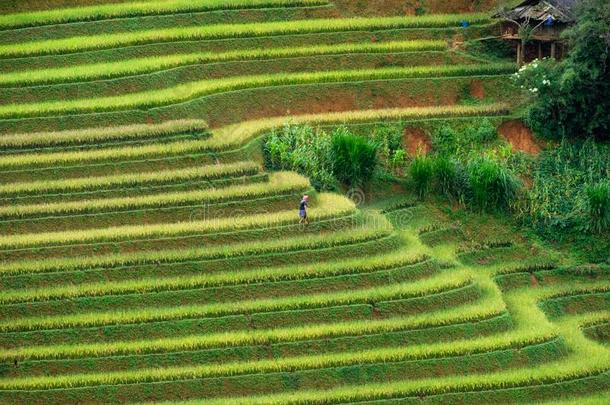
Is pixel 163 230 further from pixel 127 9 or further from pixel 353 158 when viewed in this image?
pixel 127 9

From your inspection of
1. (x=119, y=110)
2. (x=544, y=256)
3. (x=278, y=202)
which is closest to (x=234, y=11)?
(x=119, y=110)

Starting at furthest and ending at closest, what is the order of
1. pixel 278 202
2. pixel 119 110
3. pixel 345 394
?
pixel 119 110 < pixel 278 202 < pixel 345 394

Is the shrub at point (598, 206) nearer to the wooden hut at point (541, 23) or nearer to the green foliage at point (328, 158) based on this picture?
the green foliage at point (328, 158)

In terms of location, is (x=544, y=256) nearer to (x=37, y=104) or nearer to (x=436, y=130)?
(x=436, y=130)

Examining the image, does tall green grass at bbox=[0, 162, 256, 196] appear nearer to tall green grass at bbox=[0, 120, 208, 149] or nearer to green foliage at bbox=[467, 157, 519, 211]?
tall green grass at bbox=[0, 120, 208, 149]

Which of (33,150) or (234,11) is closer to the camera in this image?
(33,150)
